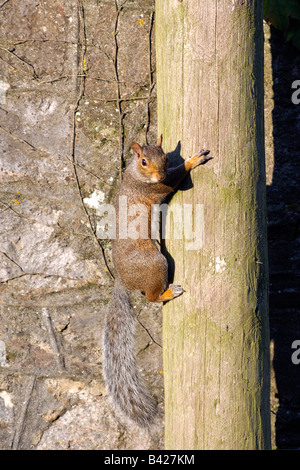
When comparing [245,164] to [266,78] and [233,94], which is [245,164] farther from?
[266,78]

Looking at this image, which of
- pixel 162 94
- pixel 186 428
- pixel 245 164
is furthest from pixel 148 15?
pixel 186 428

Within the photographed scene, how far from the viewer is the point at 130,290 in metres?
2.19

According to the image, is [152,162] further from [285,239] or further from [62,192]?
[285,239]

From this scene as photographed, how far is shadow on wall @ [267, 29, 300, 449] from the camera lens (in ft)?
8.03

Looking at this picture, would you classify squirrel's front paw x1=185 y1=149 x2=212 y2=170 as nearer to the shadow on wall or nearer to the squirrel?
the squirrel

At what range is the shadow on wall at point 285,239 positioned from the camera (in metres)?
2.45

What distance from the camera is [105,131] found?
237 centimetres

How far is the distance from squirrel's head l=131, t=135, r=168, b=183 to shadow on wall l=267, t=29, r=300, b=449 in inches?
32.2
